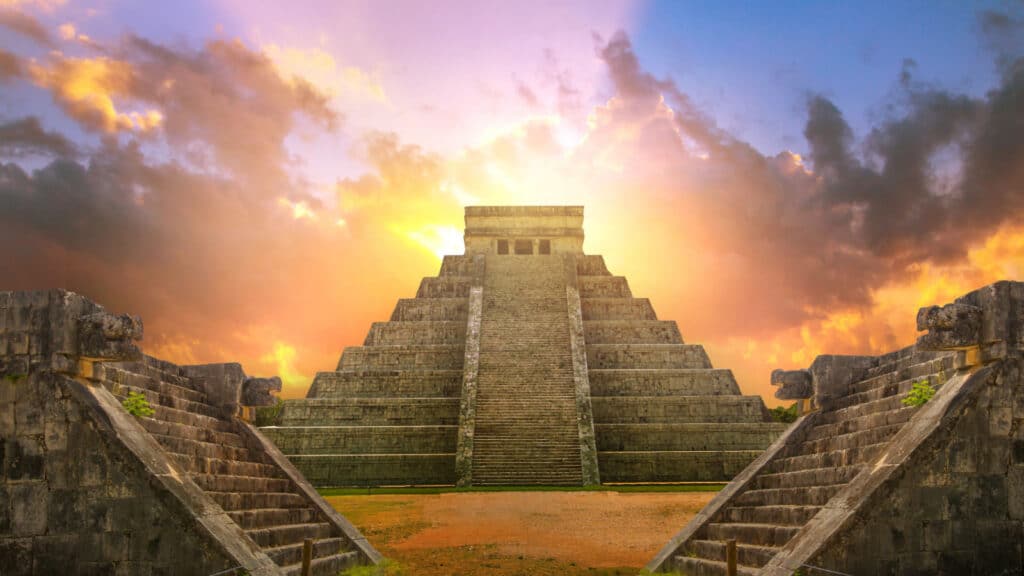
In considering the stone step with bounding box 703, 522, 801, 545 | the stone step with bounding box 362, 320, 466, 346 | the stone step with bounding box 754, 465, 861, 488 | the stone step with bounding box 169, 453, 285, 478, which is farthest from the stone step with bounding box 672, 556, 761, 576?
the stone step with bounding box 362, 320, 466, 346

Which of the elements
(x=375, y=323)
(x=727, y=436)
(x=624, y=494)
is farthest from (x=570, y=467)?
(x=375, y=323)

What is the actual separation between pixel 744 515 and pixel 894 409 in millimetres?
2403

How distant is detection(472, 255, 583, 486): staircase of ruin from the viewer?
995 inches

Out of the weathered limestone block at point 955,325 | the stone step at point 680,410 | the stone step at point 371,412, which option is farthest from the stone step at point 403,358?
the weathered limestone block at point 955,325

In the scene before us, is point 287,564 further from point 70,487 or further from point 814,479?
point 814,479

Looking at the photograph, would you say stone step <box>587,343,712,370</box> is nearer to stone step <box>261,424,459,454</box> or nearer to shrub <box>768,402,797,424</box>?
stone step <box>261,424,459,454</box>

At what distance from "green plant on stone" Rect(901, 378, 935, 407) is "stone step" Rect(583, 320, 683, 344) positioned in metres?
23.0

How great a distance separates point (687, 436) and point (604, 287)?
41.5 feet

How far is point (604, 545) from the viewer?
49.8ft

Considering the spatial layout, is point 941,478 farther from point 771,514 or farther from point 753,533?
point 753,533

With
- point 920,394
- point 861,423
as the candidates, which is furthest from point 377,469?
point 920,394

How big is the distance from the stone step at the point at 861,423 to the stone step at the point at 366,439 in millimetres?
15642

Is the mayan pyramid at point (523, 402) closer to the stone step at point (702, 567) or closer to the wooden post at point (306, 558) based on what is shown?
the stone step at point (702, 567)

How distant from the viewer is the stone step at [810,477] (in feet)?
35.0
